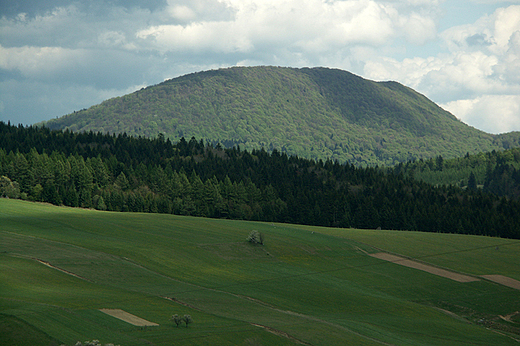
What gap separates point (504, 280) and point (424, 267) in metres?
15.6

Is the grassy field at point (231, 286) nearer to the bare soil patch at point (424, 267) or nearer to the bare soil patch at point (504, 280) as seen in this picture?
the bare soil patch at point (504, 280)

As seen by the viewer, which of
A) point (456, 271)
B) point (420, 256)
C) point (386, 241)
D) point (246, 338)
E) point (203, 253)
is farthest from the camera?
point (386, 241)

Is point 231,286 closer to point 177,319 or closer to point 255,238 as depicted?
point 177,319

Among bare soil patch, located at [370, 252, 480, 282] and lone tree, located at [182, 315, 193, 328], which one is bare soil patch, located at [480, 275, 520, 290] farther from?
lone tree, located at [182, 315, 193, 328]

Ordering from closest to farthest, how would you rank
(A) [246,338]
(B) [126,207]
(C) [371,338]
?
(A) [246,338] < (C) [371,338] < (B) [126,207]

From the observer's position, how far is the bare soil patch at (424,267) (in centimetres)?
9756

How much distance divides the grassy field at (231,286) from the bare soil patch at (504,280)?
2382mm

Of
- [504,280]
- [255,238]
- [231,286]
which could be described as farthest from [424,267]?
[231,286]

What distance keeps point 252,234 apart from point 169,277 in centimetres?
3494

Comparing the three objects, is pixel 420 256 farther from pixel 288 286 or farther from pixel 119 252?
pixel 119 252

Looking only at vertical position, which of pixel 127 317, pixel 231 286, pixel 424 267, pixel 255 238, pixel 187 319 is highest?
pixel 255 238

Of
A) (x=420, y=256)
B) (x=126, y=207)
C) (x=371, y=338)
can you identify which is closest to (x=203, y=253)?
(x=371, y=338)

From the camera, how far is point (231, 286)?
7425cm

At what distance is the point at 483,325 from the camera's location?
235ft
